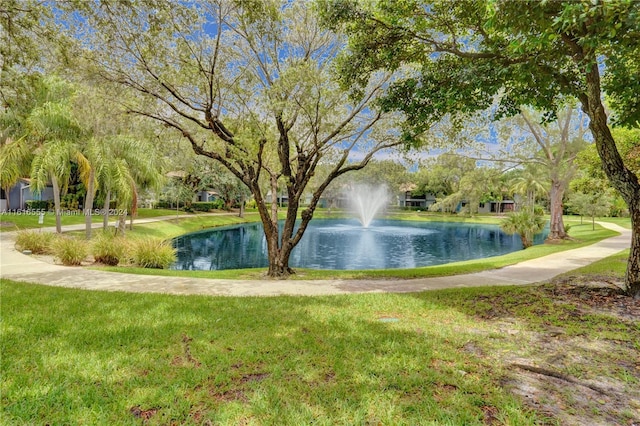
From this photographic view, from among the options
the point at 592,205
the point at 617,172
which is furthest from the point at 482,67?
the point at 592,205

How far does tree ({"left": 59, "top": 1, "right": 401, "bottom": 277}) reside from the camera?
8438mm

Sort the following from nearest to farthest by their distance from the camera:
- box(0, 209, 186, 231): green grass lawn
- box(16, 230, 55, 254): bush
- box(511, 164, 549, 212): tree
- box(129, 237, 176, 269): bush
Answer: box(129, 237, 176, 269): bush → box(16, 230, 55, 254): bush → box(0, 209, 186, 231): green grass lawn → box(511, 164, 549, 212): tree

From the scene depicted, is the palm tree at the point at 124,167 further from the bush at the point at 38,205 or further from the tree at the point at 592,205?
the tree at the point at 592,205

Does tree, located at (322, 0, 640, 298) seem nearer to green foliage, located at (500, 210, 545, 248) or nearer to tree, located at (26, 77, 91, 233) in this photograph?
tree, located at (26, 77, 91, 233)

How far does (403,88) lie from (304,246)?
18619mm

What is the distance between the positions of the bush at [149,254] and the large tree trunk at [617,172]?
45.0ft

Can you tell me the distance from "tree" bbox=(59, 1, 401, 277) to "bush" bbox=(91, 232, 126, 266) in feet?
16.1

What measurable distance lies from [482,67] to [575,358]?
5.15 m

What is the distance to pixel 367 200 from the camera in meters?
Result: 60.8

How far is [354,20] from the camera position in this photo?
25.1 ft

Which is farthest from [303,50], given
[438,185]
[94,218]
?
[438,185]

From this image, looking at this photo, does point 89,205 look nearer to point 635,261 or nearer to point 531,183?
point 635,261

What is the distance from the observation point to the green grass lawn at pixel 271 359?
300 cm

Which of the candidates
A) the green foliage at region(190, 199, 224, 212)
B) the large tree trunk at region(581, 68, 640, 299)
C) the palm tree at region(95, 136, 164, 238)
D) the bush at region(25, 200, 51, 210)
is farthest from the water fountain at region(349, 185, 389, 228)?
the large tree trunk at region(581, 68, 640, 299)
